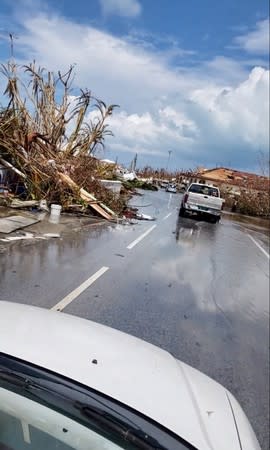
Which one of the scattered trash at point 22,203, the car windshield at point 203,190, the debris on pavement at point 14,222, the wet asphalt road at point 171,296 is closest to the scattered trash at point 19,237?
the debris on pavement at point 14,222

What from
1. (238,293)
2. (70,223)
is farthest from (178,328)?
(70,223)

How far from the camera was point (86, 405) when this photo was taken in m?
1.71

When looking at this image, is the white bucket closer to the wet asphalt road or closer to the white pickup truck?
the wet asphalt road

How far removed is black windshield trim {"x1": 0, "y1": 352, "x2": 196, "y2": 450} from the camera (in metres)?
1.64

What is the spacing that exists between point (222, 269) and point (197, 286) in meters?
2.67

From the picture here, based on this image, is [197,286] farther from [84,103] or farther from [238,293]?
[84,103]

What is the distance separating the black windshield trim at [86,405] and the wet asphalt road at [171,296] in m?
2.75

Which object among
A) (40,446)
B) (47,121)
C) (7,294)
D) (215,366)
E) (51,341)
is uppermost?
(47,121)

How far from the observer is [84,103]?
2070cm

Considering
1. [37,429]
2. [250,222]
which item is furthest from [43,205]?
[250,222]

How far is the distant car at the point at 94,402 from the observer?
5.53ft

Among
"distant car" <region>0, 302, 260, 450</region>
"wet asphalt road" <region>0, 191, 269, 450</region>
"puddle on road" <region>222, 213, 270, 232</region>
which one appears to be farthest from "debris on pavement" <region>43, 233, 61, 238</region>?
"puddle on road" <region>222, 213, 270, 232</region>

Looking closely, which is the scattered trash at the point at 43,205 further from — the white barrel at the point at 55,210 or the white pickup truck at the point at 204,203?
the white pickup truck at the point at 204,203

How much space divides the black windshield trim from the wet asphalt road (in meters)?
2.75
